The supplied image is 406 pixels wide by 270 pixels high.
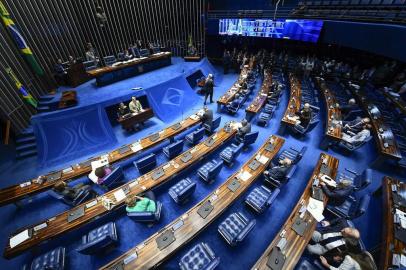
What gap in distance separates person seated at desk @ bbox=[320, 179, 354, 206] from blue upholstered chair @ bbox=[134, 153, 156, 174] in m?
5.22

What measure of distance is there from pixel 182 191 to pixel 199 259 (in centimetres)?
159

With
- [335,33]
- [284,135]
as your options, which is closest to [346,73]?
[335,33]

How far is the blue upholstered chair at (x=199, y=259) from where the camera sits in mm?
3748

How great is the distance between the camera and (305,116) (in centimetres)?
772

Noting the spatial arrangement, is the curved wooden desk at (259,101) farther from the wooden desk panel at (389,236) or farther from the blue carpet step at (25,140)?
the blue carpet step at (25,140)

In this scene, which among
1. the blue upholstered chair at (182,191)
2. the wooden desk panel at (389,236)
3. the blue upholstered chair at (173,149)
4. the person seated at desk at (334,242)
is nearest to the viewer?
the person seated at desk at (334,242)

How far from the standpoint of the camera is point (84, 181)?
6.46 metres

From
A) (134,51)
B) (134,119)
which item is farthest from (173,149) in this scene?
(134,51)

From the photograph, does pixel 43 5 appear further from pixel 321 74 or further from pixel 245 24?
pixel 321 74

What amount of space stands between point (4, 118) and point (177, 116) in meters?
7.20

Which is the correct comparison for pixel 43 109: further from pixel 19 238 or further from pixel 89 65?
pixel 19 238

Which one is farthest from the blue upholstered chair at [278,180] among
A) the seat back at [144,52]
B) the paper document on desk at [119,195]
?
the seat back at [144,52]

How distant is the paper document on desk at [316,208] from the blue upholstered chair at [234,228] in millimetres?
1498

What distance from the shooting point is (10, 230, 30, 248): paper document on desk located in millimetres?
3976
